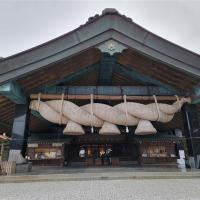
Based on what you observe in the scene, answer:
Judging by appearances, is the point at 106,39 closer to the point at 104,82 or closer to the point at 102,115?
the point at 104,82

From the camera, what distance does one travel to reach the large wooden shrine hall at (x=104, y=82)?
25.7 ft

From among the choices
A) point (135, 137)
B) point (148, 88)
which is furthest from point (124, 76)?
point (135, 137)

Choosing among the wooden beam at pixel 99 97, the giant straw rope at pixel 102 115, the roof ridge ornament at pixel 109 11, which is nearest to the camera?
the roof ridge ornament at pixel 109 11

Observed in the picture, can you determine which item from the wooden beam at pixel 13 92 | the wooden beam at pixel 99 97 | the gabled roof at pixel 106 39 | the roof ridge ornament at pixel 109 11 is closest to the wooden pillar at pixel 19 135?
the wooden beam at pixel 13 92

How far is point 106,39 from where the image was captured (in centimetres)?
798

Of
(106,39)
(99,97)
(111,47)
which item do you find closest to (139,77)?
(99,97)

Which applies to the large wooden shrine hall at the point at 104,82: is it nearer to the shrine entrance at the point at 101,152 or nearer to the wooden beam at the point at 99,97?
the wooden beam at the point at 99,97

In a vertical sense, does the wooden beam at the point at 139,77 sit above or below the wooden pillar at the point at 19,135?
above

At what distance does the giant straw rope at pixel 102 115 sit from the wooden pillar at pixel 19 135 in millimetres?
504

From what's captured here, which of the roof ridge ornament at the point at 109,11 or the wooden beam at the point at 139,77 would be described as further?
the wooden beam at the point at 139,77

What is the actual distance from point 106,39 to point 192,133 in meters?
6.05

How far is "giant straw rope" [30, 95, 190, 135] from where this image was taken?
8.11 metres

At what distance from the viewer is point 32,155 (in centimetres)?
1734

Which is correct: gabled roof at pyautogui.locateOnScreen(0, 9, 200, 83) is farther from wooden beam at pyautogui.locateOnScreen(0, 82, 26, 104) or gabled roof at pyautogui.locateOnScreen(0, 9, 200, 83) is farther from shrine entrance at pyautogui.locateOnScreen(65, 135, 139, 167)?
shrine entrance at pyautogui.locateOnScreen(65, 135, 139, 167)
